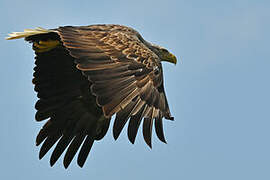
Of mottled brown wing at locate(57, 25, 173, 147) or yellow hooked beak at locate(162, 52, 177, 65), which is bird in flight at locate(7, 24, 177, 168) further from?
yellow hooked beak at locate(162, 52, 177, 65)

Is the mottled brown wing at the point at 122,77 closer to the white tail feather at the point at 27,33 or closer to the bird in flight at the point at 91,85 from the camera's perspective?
the bird in flight at the point at 91,85

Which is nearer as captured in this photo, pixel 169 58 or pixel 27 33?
pixel 27 33

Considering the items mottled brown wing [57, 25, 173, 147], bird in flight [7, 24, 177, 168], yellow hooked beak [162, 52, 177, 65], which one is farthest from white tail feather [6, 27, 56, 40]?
yellow hooked beak [162, 52, 177, 65]

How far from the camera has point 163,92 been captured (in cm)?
940

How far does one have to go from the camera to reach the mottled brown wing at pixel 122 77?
867 cm

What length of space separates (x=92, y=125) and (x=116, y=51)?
6.28ft

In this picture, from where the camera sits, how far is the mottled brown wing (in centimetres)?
867

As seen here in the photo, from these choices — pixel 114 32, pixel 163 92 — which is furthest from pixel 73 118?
pixel 163 92

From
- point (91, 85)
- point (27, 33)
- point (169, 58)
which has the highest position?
point (27, 33)

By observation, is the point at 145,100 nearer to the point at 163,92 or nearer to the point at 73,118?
the point at 163,92

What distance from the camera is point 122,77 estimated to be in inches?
357

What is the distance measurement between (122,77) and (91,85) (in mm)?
438

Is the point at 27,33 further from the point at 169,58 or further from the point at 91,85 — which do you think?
the point at 169,58

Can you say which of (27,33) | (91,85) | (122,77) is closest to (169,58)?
(27,33)
